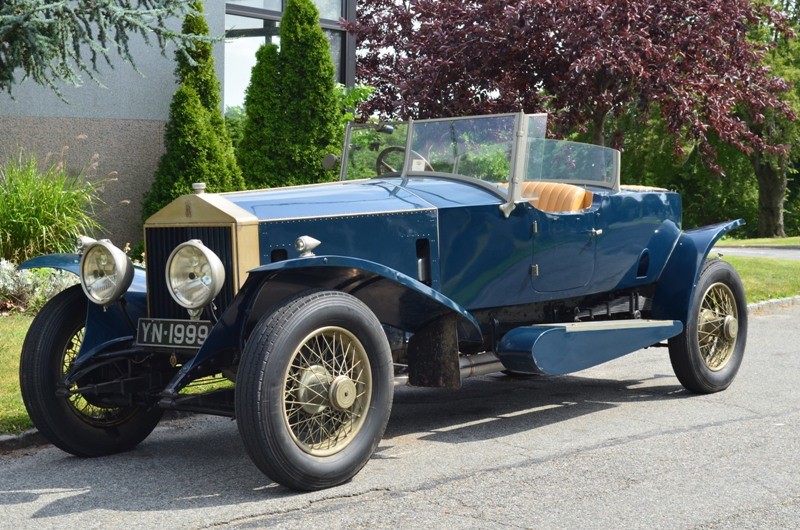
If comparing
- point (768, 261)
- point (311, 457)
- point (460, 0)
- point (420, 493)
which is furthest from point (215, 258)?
point (768, 261)

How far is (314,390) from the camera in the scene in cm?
473

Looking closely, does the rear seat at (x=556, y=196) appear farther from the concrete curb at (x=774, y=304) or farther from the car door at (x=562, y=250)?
the concrete curb at (x=774, y=304)

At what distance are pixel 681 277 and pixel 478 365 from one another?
191 centimetres

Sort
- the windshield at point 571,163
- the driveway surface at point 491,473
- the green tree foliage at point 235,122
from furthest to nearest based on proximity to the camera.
Result: the green tree foliage at point 235,122, the windshield at point 571,163, the driveway surface at point 491,473

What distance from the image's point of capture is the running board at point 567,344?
576 centimetres

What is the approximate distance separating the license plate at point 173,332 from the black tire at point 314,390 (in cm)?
53

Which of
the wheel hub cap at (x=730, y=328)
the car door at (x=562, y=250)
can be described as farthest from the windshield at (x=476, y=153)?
the wheel hub cap at (x=730, y=328)

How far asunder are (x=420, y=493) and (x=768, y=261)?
13409 mm

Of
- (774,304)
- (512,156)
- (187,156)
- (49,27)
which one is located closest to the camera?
(512,156)

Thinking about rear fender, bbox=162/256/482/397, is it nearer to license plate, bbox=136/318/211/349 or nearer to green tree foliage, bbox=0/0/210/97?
license plate, bbox=136/318/211/349

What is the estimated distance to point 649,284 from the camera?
7.20 m

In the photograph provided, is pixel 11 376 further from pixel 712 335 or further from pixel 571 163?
pixel 712 335

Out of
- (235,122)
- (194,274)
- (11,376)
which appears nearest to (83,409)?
(194,274)

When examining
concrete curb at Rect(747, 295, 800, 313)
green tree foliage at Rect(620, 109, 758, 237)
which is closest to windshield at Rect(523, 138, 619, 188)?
concrete curb at Rect(747, 295, 800, 313)
